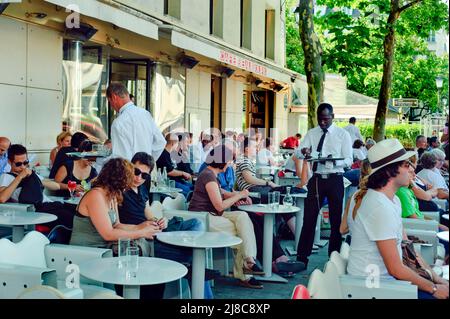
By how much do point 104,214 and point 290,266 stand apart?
2.98 meters

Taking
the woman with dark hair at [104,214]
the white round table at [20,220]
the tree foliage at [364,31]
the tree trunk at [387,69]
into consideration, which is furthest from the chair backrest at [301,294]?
the tree trunk at [387,69]

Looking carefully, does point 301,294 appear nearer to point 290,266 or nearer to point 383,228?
point 383,228

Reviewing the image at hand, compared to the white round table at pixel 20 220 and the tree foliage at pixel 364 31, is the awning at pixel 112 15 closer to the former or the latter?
the white round table at pixel 20 220

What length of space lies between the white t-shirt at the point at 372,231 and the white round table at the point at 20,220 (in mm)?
2779

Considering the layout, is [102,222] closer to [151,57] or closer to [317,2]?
[151,57]

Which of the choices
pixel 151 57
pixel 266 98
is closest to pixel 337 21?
pixel 151 57

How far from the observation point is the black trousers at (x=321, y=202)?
6.63 meters

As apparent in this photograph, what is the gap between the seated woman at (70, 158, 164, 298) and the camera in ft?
14.3

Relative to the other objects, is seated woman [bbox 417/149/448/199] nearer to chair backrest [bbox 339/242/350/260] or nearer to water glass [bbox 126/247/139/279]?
chair backrest [bbox 339/242/350/260]

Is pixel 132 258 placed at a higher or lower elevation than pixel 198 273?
higher

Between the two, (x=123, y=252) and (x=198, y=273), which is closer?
(x=123, y=252)

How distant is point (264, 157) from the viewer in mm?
12570

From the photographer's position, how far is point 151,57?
1323 centimetres

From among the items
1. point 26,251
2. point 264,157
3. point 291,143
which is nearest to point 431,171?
point 26,251
